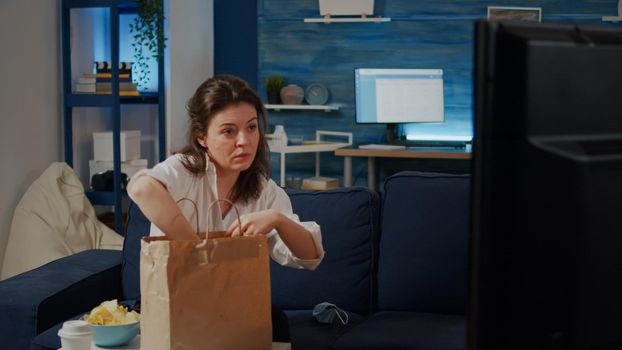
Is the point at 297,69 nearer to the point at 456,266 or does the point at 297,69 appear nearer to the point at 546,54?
the point at 456,266

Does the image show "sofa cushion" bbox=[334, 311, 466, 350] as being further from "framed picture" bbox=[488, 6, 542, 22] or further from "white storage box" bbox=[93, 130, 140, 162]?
"framed picture" bbox=[488, 6, 542, 22]

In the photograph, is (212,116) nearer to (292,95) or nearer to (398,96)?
(398,96)

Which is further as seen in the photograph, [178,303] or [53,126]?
[53,126]

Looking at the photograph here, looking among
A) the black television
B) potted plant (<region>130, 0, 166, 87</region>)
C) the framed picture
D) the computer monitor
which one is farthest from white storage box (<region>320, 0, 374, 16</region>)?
the black television

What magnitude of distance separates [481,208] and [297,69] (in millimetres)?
5335

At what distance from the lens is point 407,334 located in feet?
7.09

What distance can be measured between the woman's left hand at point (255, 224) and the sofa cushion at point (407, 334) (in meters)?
0.60

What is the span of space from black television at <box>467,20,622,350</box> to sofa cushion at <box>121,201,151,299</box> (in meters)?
2.08

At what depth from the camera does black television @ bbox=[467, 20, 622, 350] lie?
1.90 ft

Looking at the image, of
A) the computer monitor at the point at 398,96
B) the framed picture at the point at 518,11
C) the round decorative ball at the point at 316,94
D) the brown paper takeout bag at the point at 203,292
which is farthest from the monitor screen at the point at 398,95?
the brown paper takeout bag at the point at 203,292

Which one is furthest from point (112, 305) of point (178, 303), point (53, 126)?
point (53, 126)

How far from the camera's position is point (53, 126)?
4.43 metres

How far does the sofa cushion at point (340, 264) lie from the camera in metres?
2.45

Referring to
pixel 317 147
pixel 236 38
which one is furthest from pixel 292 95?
pixel 236 38
